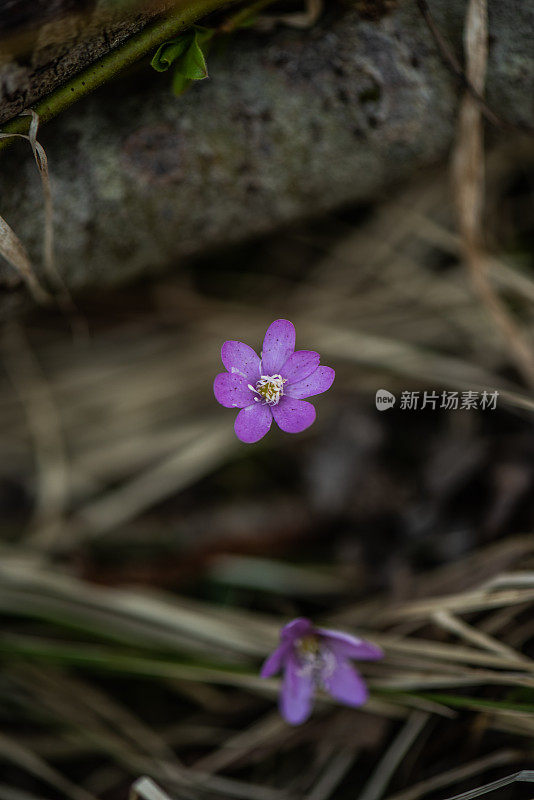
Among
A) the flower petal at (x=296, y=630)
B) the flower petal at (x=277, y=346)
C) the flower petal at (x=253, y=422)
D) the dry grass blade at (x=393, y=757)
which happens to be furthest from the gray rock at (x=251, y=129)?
the dry grass blade at (x=393, y=757)

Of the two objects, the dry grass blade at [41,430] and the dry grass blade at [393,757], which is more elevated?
the dry grass blade at [41,430]

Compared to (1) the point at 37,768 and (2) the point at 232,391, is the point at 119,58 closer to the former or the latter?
(2) the point at 232,391

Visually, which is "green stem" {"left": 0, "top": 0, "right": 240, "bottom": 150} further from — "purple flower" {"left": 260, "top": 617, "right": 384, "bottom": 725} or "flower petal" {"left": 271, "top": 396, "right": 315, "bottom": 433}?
"purple flower" {"left": 260, "top": 617, "right": 384, "bottom": 725}

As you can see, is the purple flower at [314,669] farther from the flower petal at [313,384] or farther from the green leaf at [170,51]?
the green leaf at [170,51]

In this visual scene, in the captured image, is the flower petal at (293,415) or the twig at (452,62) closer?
the flower petal at (293,415)

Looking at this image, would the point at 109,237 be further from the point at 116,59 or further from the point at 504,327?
the point at 504,327
